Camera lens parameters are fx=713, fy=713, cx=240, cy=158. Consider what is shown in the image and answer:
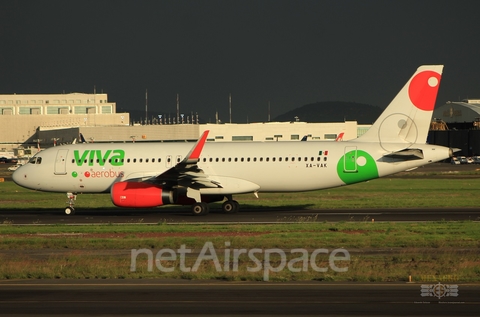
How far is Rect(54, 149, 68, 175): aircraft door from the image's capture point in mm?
35281

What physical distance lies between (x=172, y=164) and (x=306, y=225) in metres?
→ 9.84

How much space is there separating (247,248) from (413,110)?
48.7 feet

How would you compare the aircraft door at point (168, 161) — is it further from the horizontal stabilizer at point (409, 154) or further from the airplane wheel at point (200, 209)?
the horizontal stabilizer at point (409, 154)

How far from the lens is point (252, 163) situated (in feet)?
109

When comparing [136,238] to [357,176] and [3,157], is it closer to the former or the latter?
[357,176]

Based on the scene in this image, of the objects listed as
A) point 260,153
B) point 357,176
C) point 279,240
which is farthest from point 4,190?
point 279,240

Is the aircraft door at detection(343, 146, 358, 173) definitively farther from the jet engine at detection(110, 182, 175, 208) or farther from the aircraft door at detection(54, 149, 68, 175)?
the aircraft door at detection(54, 149, 68, 175)

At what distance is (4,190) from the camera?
2062 inches

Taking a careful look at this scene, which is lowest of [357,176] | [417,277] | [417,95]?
[417,277]

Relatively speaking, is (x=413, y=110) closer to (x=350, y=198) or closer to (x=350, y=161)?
(x=350, y=161)

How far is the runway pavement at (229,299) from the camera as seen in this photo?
498 inches

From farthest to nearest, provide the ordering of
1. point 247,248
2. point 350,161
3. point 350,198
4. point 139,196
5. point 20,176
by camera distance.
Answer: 1. point 350,198
2. point 20,176
3. point 350,161
4. point 139,196
5. point 247,248

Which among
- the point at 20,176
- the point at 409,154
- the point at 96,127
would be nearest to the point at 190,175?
the point at 20,176

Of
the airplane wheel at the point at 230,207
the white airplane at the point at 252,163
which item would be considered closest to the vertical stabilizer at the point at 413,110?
the white airplane at the point at 252,163
